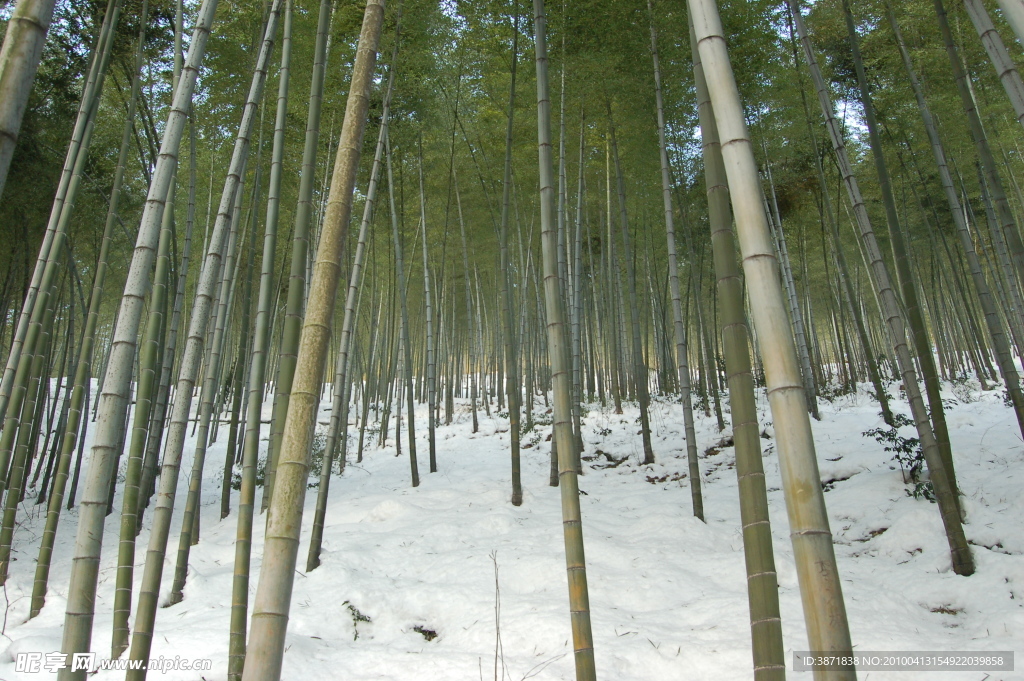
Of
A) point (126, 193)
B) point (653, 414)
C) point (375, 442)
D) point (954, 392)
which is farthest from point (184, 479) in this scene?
point (954, 392)

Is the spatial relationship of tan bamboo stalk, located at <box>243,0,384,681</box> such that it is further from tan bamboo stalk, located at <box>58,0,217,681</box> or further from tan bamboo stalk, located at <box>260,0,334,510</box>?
tan bamboo stalk, located at <box>58,0,217,681</box>

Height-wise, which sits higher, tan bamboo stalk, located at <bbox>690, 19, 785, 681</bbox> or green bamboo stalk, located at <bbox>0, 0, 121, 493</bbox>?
green bamboo stalk, located at <bbox>0, 0, 121, 493</bbox>

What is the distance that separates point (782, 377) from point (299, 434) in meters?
0.83

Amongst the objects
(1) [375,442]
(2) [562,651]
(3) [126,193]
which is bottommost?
(2) [562,651]

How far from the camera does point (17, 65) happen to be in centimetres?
90

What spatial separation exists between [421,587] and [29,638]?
5.91 ft

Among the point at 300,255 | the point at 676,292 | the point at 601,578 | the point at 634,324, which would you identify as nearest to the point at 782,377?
the point at 300,255

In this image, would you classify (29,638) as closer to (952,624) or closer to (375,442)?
(952,624)

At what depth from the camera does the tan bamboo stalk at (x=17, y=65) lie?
876mm

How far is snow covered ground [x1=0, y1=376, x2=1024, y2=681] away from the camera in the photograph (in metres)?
2.46

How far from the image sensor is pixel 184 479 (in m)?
6.87

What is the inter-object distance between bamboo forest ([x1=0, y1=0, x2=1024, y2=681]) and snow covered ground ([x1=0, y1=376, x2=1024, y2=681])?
0.09 ft

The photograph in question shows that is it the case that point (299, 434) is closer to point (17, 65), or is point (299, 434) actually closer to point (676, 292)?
point (17, 65)

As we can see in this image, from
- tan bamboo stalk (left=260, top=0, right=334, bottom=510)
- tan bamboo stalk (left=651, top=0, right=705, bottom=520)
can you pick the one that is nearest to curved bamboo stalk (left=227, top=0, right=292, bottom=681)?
tan bamboo stalk (left=260, top=0, right=334, bottom=510)
